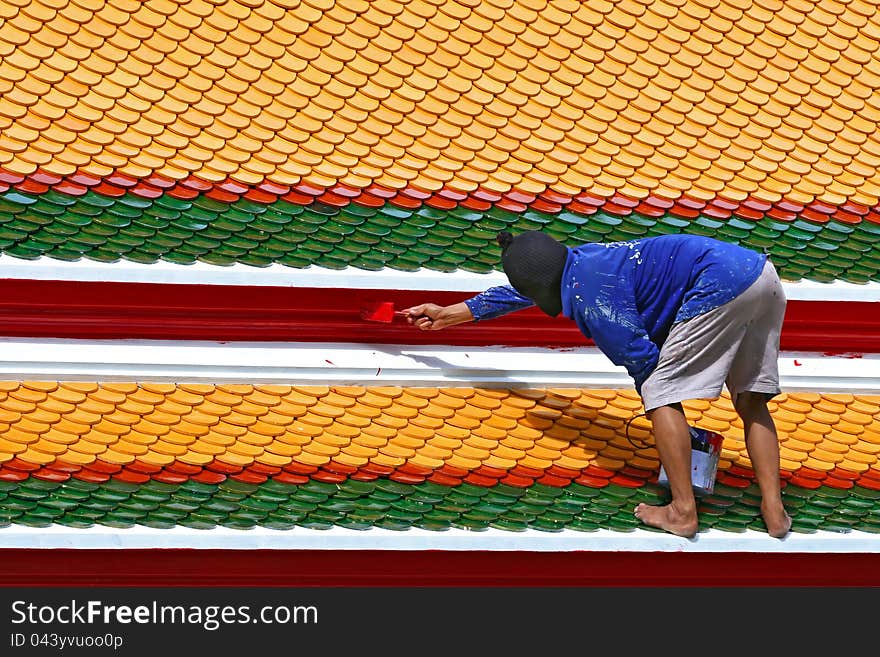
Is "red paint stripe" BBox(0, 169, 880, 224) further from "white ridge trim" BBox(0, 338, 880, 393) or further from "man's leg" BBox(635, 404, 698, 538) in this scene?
"man's leg" BBox(635, 404, 698, 538)

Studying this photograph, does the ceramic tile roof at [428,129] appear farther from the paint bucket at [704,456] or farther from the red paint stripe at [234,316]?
the paint bucket at [704,456]

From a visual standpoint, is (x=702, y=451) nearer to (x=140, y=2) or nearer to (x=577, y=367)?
(x=577, y=367)

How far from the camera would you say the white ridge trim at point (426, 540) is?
223 inches

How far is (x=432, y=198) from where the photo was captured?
671 centimetres

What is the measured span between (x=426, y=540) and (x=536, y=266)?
1.28 metres

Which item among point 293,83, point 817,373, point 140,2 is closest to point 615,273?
point 817,373

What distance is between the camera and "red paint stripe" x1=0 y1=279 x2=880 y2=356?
6363mm

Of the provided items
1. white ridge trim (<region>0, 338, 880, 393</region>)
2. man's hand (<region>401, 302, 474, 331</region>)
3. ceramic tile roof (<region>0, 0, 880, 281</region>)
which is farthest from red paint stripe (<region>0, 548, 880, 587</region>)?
ceramic tile roof (<region>0, 0, 880, 281</region>)

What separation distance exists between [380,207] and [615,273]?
134 cm

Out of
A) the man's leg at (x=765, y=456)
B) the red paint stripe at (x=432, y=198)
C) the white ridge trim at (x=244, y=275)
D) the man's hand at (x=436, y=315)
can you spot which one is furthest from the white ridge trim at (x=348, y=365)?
the man's leg at (x=765, y=456)

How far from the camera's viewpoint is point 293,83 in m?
6.92

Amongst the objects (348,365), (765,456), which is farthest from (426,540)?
(765,456)

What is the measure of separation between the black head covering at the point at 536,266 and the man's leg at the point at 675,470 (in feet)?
2.27

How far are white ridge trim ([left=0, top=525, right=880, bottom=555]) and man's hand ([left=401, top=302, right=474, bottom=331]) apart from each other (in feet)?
3.31
